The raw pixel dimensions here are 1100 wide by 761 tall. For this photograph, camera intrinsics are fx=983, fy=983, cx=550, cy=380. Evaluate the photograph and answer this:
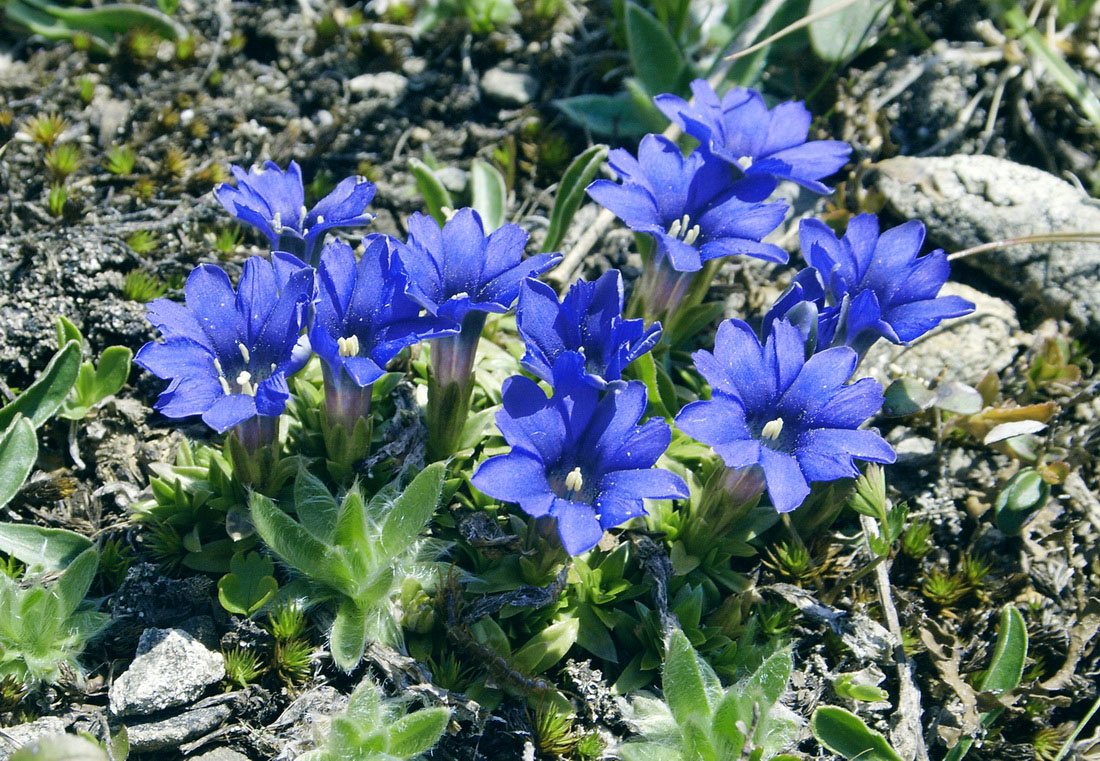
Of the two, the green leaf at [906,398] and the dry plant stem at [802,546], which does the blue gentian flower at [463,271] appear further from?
the green leaf at [906,398]

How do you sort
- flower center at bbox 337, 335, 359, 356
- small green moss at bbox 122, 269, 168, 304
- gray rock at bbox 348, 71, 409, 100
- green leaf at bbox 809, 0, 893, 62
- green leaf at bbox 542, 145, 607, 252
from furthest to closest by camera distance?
gray rock at bbox 348, 71, 409, 100
green leaf at bbox 809, 0, 893, 62
green leaf at bbox 542, 145, 607, 252
small green moss at bbox 122, 269, 168, 304
flower center at bbox 337, 335, 359, 356

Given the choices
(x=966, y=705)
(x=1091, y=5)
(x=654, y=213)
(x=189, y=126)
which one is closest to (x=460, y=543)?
(x=654, y=213)

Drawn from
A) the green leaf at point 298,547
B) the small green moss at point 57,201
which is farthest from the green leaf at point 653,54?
the green leaf at point 298,547

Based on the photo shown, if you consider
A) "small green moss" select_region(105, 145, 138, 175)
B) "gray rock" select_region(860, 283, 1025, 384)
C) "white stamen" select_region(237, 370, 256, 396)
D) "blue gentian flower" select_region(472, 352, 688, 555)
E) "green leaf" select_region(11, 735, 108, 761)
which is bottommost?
"green leaf" select_region(11, 735, 108, 761)

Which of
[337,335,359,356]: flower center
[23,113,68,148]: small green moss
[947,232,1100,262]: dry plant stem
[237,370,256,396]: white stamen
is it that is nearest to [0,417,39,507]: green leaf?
[237,370,256,396]: white stamen

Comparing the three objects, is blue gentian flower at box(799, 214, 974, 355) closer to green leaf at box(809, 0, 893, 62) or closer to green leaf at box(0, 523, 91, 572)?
green leaf at box(809, 0, 893, 62)

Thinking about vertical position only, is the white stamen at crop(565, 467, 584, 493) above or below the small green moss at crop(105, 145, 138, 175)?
above

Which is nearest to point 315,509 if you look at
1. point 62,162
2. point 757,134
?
point 757,134

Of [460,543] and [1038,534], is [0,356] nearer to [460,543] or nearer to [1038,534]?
[460,543]
